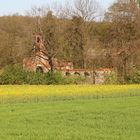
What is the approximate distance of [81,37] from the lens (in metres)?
75.6

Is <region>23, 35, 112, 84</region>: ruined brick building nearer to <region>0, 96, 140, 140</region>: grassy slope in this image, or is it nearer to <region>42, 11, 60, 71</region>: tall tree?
<region>42, 11, 60, 71</region>: tall tree

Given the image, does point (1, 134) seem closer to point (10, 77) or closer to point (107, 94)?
point (107, 94)

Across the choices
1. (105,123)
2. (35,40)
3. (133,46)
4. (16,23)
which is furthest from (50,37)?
(105,123)

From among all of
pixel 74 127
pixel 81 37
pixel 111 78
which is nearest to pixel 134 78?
pixel 111 78

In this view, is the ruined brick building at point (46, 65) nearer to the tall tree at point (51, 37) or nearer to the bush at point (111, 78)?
the tall tree at point (51, 37)

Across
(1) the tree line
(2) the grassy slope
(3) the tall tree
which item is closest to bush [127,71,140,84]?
(1) the tree line

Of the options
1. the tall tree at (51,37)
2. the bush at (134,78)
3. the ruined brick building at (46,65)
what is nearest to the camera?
the bush at (134,78)

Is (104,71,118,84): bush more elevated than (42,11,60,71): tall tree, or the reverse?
(42,11,60,71): tall tree

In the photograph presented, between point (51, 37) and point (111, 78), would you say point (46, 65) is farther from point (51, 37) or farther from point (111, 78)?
point (111, 78)

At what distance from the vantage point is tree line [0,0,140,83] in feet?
230

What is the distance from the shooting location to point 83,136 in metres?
14.0

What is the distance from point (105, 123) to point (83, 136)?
3616mm

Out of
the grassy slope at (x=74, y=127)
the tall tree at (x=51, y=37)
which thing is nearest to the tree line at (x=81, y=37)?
the tall tree at (x=51, y=37)

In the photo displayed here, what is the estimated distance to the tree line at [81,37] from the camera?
70062mm
